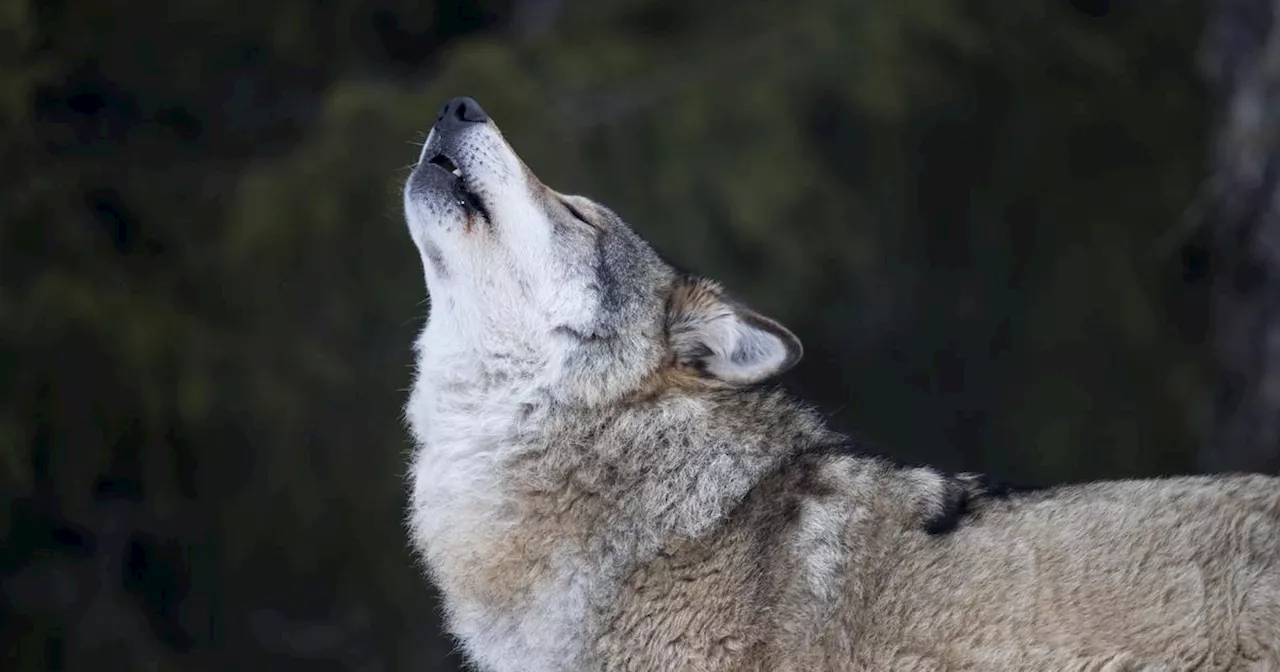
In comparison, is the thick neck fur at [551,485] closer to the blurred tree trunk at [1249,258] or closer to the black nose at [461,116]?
the black nose at [461,116]

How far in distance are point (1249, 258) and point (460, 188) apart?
5.46 metres

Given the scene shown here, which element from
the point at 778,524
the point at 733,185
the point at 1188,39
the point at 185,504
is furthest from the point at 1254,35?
the point at 185,504

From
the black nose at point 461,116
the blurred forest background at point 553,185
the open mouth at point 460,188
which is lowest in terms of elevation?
the blurred forest background at point 553,185

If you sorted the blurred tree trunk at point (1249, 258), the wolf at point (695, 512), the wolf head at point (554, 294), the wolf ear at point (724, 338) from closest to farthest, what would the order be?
the wolf at point (695, 512) → the wolf ear at point (724, 338) → the wolf head at point (554, 294) → the blurred tree trunk at point (1249, 258)

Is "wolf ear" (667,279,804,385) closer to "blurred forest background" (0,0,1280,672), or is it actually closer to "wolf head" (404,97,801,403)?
"wolf head" (404,97,801,403)

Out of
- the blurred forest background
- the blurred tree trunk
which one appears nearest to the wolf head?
the blurred forest background

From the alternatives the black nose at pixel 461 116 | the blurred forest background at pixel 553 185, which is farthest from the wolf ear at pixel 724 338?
the blurred forest background at pixel 553 185

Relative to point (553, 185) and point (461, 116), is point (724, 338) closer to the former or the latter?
point (461, 116)

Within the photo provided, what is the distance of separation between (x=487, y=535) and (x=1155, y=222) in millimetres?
7084

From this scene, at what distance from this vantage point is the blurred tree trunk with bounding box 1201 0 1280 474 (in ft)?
29.0

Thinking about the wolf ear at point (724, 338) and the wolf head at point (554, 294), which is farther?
the wolf head at point (554, 294)

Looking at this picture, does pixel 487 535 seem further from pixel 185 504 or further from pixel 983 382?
pixel 983 382

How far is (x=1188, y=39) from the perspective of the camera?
1068 centimetres

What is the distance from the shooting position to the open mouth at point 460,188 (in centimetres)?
526
